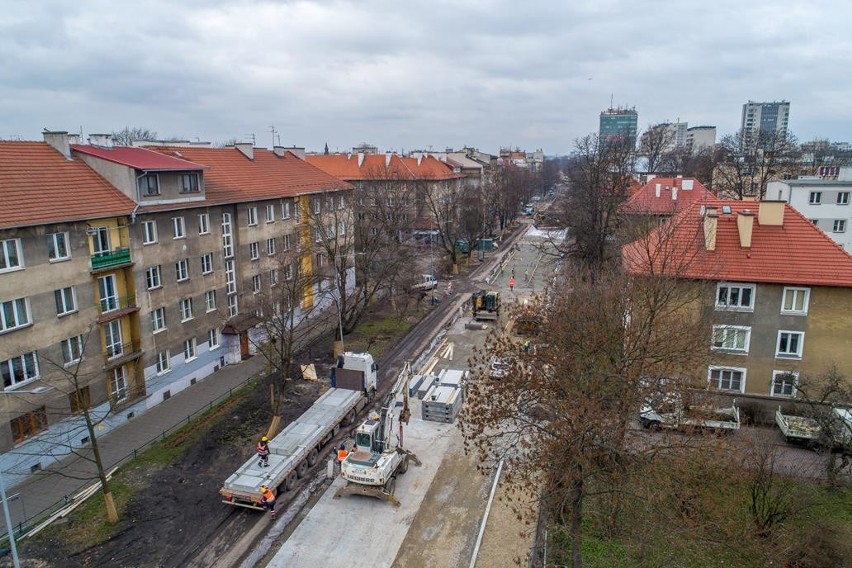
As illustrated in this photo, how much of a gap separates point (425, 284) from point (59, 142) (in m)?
29.6

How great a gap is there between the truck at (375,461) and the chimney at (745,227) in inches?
693

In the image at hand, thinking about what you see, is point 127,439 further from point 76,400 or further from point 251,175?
point 251,175

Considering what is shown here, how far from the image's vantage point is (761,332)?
25328 mm

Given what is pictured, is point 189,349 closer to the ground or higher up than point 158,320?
closer to the ground

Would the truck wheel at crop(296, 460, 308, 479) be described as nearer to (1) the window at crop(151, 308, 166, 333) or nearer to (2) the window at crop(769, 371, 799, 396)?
(1) the window at crop(151, 308, 166, 333)

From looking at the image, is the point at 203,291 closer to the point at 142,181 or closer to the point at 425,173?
the point at 142,181

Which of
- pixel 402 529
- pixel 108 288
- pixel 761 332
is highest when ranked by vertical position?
pixel 108 288

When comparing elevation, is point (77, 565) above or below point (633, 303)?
below

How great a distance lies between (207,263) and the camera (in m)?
31.9

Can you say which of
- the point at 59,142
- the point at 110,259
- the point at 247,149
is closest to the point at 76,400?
the point at 110,259

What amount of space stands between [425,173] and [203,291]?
53.5 metres

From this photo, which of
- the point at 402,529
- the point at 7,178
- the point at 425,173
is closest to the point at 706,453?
the point at 402,529

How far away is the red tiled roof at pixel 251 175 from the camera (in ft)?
113

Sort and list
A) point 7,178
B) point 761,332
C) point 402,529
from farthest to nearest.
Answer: point 761,332, point 7,178, point 402,529
